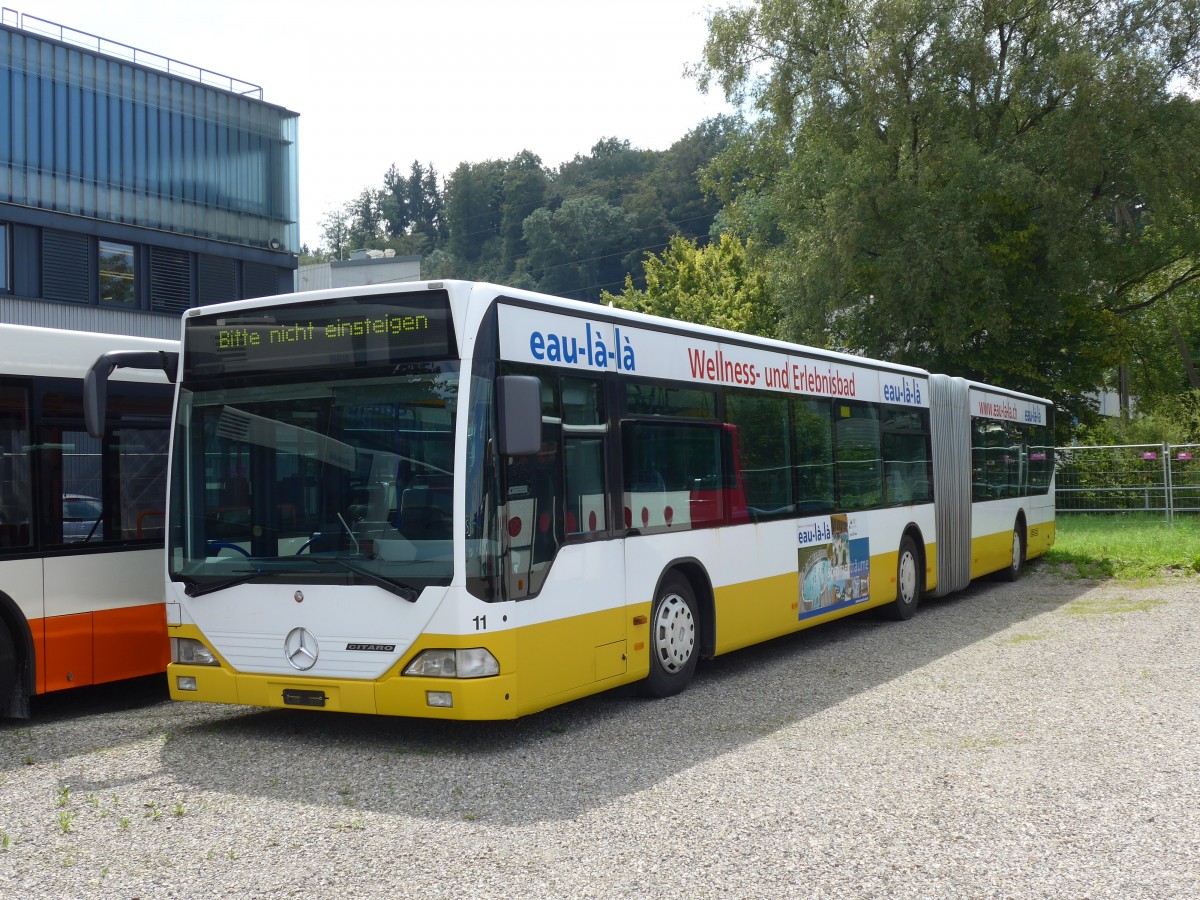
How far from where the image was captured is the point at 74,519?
897 cm

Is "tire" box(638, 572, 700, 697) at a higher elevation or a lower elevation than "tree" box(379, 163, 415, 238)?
lower

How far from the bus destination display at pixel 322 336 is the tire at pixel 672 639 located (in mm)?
2892

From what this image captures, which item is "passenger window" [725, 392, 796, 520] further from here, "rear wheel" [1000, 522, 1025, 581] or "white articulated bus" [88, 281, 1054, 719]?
"rear wheel" [1000, 522, 1025, 581]

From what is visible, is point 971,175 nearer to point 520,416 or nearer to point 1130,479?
point 1130,479

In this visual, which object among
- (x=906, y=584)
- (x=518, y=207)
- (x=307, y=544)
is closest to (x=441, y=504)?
(x=307, y=544)

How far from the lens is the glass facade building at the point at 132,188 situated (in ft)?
105

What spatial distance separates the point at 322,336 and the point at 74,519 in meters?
2.55

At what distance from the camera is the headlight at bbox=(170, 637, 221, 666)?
821cm

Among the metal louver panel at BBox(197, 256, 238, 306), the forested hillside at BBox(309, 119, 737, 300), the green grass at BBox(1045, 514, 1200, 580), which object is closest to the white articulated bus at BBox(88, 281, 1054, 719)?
the green grass at BBox(1045, 514, 1200, 580)

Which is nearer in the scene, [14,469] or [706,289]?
[14,469]

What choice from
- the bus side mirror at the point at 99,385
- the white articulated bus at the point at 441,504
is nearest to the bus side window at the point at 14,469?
the bus side mirror at the point at 99,385

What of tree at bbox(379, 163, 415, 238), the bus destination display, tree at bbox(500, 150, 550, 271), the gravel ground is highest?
tree at bbox(379, 163, 415, 238)

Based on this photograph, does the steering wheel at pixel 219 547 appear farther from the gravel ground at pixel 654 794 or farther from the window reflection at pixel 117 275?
the window reflection at pixel 117 275

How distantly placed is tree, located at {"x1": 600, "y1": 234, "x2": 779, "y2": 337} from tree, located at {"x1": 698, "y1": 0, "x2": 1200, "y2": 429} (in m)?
20.0
